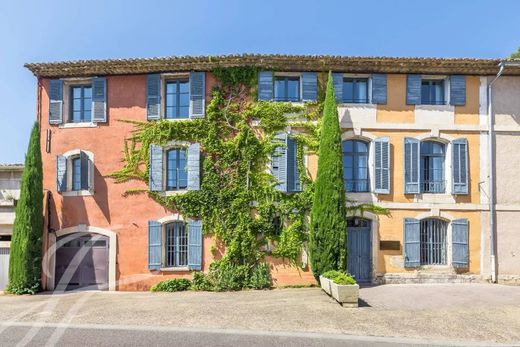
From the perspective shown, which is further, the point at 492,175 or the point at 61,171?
the point at 61,171

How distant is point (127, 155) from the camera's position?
42.5 ft

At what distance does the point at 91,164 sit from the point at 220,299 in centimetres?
665

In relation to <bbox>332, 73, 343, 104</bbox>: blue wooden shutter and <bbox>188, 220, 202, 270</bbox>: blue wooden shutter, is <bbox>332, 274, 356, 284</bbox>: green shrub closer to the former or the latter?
<bbox>188, 220, 202, 270</bbox>: blue wooden shutter

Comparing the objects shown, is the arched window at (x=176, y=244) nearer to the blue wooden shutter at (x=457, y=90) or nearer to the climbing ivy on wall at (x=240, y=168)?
the climbing ivy on wall at (x=240, y=168)

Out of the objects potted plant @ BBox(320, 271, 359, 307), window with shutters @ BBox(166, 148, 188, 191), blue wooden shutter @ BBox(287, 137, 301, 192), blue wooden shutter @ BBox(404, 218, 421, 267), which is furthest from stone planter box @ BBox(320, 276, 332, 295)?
window with shutters @ BBox(166, 148, 188, 191)

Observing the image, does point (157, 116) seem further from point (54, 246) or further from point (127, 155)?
point (54, 246)

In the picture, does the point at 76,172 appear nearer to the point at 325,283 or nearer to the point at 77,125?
the point at 77,125

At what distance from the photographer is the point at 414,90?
12.9 metres

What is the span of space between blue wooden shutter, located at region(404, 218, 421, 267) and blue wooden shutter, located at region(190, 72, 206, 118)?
26.3ft

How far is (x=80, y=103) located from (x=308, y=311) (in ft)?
35.3

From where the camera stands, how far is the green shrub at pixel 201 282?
40.0 feet

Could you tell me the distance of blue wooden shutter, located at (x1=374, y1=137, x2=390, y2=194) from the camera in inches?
495

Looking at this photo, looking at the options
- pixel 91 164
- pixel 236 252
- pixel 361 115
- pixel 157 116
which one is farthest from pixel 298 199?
pixel 91 164

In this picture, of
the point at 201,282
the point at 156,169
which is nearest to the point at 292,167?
the point at 156,169
